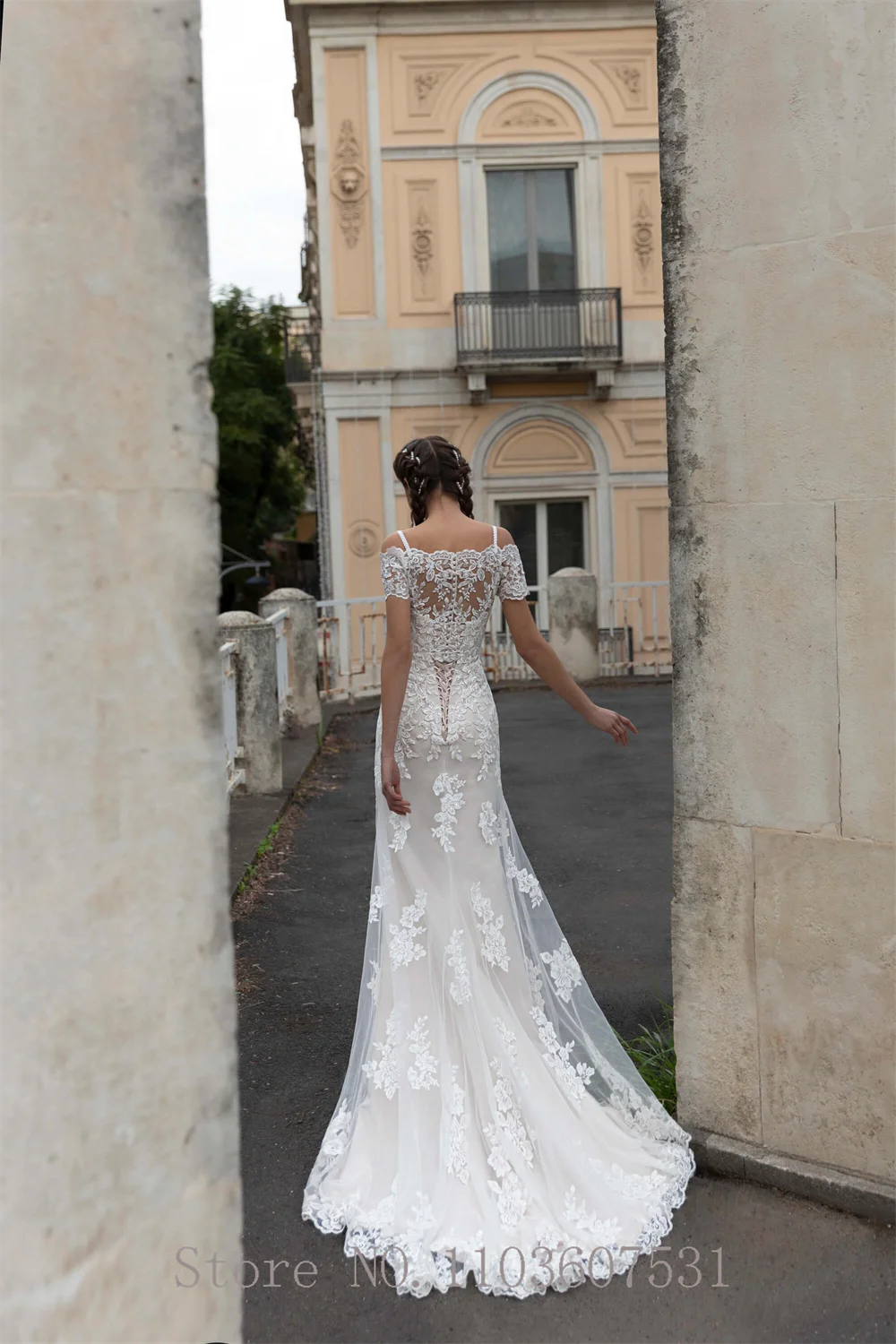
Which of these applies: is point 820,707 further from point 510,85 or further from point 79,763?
point 510,85

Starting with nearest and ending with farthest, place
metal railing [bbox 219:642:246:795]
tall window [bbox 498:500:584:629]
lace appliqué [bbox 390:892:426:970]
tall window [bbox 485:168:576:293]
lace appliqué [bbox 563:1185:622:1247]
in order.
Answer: lace appliqué [bbox 563:1185:622:1247]
lace appliqué [bbox 390:892:426:970]
metal railing [bbox 219:642:246:795]
tall window [bbox 485:168:576:293]
tall window [bbox 498:500:584:629]

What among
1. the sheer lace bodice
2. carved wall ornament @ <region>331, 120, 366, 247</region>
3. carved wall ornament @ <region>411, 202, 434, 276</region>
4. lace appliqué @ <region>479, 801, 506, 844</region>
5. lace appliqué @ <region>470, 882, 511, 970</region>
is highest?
carved wall ornament @ <region>331, 120, 366, 247</region>

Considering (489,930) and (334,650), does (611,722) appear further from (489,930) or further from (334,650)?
(334,650)

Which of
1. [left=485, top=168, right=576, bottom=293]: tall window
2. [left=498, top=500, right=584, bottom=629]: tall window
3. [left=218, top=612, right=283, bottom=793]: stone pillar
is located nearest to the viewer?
[left=218, top=612, right=283, bottom=793]: stone pillar

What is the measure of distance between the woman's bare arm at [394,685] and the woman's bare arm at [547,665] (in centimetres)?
33

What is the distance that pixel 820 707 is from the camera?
324cm

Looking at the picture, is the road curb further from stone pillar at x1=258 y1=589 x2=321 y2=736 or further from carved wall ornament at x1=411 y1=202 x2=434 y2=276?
carved wall ornament at x1=411 y1=202 x2=434 y2=276

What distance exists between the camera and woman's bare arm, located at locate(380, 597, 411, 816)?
147 inches

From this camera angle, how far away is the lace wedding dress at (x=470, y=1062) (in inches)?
126

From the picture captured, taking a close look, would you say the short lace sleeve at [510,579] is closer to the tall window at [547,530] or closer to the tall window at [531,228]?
the tall window at [547,530]

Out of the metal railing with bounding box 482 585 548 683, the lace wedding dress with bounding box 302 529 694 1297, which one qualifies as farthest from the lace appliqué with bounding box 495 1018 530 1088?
the metal railing with bounding box 482 585 548 683

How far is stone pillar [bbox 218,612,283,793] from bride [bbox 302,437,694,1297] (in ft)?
17.7

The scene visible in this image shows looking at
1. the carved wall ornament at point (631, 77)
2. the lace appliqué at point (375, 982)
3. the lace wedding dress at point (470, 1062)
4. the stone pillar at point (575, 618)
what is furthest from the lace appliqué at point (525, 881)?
the carved wall ornament at point (631, 77)

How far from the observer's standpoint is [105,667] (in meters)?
1.61
